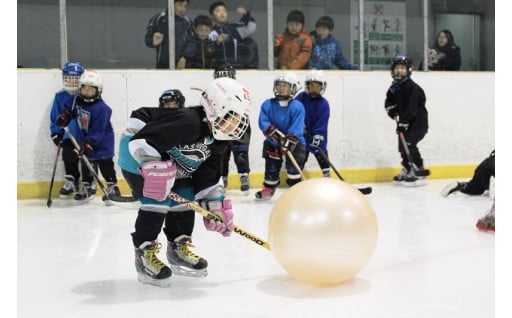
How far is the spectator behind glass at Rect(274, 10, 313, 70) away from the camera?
23.2 feet

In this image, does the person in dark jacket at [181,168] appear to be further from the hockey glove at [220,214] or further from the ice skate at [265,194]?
the ice skate at [265,194]

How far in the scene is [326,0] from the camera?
723cm

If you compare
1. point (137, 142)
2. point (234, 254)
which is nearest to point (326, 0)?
point (234, 254)

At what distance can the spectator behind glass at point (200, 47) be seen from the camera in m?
6.76

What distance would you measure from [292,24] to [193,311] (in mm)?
4938

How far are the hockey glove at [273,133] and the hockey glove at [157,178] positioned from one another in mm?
3145

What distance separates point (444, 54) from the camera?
7.80 metres

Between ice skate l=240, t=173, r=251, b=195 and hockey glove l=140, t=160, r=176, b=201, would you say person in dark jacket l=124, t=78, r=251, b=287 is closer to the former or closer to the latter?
hockey glove l=140, t=160, r=176, b=201

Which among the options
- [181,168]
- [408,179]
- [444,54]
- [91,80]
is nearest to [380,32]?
[444,54]

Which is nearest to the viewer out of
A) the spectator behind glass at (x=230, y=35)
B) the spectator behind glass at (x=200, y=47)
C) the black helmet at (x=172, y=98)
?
the black helmet at (x=172, y=98)

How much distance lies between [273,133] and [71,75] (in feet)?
6.08

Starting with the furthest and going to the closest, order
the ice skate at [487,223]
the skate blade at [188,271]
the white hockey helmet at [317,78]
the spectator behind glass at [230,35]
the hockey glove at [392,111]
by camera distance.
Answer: the hockey glove at [392,111]
the spectator behind glass at [230,35]
the white hockey helmet at [317,78]
the ice skate at [487,223]
the skate blade at [188,271]

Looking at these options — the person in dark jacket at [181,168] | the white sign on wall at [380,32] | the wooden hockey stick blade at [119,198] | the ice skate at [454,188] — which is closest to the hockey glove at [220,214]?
the person in dark jacket at [181,168]
